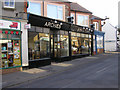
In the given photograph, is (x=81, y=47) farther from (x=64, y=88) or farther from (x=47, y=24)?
(x=64, y=88)

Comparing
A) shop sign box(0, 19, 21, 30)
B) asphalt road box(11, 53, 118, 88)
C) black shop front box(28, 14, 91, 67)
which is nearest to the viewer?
asphalt road box(11, 53, 118, 88)

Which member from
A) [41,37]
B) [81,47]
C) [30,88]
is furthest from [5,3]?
[81,47]

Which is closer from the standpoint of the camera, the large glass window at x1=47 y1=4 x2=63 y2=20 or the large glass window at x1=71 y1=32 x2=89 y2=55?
the large glass window at x1=47 y1=4 x2=63 y2=20

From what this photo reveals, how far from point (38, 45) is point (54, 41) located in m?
4.07

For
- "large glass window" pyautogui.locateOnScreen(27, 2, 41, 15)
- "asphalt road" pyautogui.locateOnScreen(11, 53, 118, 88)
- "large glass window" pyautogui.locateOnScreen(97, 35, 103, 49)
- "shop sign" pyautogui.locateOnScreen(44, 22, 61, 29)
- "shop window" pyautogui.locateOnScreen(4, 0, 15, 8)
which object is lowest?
"asphalt road" pyautogui.locateOnScreen(11, 53, 118, 88)

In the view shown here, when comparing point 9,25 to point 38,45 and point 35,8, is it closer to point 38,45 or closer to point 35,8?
point 38,45

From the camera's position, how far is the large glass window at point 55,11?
1797cm

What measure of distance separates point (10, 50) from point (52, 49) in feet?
23.9

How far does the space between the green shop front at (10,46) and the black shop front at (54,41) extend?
1.37 m

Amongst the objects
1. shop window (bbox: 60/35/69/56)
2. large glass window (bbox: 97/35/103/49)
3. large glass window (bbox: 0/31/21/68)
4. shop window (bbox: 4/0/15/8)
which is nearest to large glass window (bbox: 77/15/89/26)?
shop window (bbox: 60/35/69/56)

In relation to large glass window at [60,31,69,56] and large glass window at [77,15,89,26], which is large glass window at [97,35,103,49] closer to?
large glass window at [77,15,89,26]

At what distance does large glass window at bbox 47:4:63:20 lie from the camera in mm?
17969

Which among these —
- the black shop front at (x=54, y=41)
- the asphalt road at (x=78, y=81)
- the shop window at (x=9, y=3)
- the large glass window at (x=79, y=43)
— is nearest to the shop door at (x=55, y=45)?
the black shop front at (x=54, y=41)

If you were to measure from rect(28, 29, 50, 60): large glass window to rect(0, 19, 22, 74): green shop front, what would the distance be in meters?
1.46
